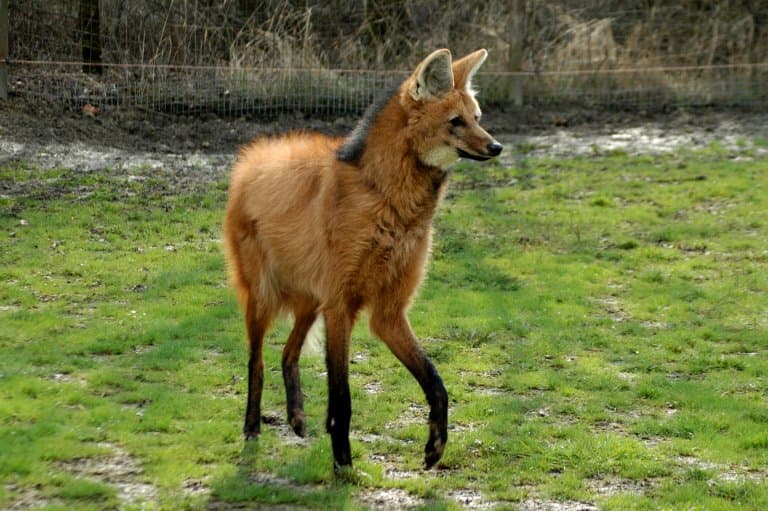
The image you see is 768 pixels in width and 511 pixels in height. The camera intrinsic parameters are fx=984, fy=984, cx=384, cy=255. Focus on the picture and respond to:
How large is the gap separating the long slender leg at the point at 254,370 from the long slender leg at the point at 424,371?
24.6 inches

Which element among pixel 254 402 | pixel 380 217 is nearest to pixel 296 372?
pixel 254 402

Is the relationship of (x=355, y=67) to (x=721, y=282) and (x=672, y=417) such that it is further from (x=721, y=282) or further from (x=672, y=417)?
(x=672, y=417)

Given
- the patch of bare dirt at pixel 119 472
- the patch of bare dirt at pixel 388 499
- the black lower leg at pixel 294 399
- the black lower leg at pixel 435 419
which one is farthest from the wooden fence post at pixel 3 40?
the patch of bare dirt at pixel 388 499

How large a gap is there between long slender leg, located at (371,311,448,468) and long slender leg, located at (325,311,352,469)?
0.57ft

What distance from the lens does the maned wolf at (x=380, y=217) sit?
3922mm

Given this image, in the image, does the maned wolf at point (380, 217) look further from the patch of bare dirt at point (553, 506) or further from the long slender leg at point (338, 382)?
the patch of bare dirt at point (553, 506)

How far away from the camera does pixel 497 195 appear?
885 centimetres

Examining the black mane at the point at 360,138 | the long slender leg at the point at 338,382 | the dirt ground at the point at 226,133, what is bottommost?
the long slender leg at the point at 338,382

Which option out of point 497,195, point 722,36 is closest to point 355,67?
point 497,195

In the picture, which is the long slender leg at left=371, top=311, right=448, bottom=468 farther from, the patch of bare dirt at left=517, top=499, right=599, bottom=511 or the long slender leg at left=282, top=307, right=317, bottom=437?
the long slender leg at left=282, top=307, right=317, bottom=437

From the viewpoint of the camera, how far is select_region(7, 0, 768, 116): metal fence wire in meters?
10.2

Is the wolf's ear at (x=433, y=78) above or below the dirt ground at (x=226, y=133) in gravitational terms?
above

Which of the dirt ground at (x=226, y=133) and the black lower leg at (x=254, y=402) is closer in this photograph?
the black lower leg at (x=254, y=402)

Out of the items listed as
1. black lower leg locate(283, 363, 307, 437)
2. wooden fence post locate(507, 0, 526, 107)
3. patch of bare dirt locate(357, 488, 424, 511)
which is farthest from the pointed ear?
wooden fence post locate(507, 0, 526, 107)
